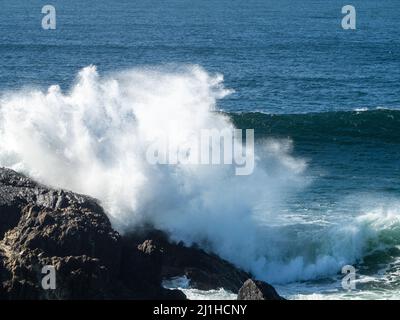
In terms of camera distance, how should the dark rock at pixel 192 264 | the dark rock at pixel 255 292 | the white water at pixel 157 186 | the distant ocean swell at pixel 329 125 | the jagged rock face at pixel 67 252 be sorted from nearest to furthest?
the jagged rock face at pixel 67 252, the dark rock at pixel 255 292, the dark rock at pixel 192 264, the white water at pixel 157 186, the distant ocean swell at pixel 329 125

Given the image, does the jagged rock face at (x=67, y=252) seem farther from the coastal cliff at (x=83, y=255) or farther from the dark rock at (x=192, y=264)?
the dark rock at (x=192, y=264)

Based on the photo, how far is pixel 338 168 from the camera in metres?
49.3

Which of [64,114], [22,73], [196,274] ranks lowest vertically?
[196,274]

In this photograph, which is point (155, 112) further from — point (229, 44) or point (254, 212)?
point (229, 44)

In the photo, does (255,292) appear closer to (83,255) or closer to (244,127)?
(83,255)

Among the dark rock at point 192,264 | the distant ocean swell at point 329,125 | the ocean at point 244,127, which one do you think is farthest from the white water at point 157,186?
the distant ocean swell at point 329,125

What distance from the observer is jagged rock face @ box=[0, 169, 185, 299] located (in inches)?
1088

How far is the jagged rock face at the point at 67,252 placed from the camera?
1088 inches

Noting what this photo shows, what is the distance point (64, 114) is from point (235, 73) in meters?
39.8

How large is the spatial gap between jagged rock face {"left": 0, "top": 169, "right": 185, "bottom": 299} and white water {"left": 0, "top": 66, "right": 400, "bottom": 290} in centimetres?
327

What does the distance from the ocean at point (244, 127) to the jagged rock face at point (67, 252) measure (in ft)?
7.87

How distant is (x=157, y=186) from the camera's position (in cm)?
3603
